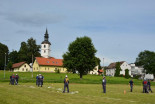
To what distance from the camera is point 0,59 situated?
116 meters

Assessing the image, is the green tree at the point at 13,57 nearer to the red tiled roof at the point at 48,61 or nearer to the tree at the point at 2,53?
the tree at the point at 2,53

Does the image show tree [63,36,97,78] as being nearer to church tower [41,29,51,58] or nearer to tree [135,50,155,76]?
tree [135,50,155,76]

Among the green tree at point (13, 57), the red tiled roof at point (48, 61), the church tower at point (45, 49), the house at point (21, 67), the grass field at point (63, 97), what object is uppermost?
the church tower at point (45, 49)

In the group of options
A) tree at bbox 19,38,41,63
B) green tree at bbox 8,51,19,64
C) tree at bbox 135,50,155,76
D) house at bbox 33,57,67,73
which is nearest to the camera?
house at bbox 33,57,67,73

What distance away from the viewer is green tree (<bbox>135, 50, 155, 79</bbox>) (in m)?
116

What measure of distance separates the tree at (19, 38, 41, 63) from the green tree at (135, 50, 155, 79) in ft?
187

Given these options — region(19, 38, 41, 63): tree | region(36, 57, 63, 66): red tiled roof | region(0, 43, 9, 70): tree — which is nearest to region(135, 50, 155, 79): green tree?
region(36, 57, 63, 66): red tiled roof

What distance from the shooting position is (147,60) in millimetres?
120000

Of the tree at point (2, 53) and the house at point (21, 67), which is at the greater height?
the tree at point (2, 53)

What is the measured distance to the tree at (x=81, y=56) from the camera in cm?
7334

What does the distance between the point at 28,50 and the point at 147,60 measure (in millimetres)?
64142

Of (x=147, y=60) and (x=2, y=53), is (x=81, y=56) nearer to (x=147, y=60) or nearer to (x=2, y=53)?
(x=147, y=60)

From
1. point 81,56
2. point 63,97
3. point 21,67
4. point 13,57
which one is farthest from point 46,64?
point 63,97

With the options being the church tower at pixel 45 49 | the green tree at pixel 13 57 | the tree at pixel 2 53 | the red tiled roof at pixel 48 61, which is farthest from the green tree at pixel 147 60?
the tree at pixel 2 53
